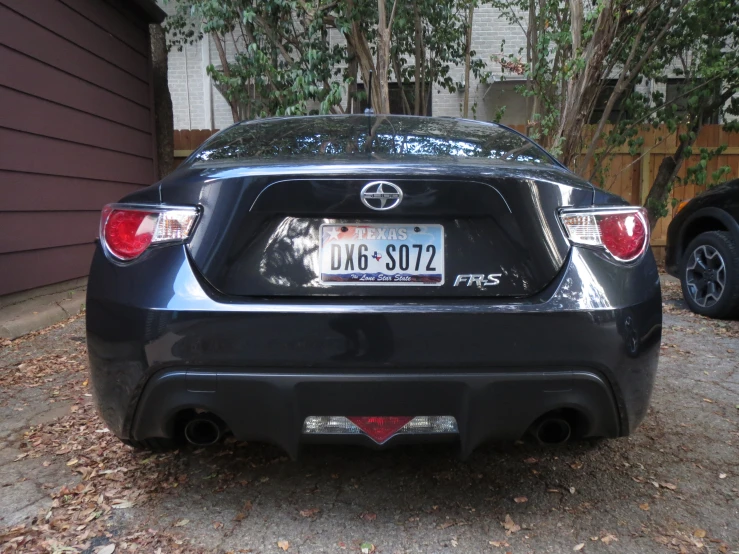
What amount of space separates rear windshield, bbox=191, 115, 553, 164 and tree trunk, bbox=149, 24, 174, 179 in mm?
5518

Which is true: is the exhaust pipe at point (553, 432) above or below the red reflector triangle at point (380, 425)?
below

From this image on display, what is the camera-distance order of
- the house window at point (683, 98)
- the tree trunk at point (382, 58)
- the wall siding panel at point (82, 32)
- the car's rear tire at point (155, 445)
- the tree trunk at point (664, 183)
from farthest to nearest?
the tree trunk at point (664, 183), the house window at point (683, 98), the tree trunk at point (382, 58), the wall siding panel at point (82, 32), the car's rear tire at point (155, 445)

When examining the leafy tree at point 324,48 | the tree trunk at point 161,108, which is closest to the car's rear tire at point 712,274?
the leafy tree at point 324,48

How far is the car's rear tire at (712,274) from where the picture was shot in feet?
15.7

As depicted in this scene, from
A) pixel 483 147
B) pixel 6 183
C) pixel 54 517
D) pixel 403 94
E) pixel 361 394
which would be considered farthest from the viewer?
pixel 403 94

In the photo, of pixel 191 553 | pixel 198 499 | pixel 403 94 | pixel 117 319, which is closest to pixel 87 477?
pixel 198 499

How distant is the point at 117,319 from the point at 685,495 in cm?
208

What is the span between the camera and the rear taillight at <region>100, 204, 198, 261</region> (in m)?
1.84

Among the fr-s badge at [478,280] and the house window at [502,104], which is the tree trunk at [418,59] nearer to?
the house window at [502,104]

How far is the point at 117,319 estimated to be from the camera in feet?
6.08

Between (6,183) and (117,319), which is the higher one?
(6,183)

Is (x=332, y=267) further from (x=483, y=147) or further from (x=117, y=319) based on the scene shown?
(x=483, y=147)

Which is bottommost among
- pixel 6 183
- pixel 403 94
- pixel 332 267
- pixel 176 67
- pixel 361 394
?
pixel 361 394

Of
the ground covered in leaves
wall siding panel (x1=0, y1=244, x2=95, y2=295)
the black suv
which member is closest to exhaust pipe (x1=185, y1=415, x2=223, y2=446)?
the ground covered in leaves
